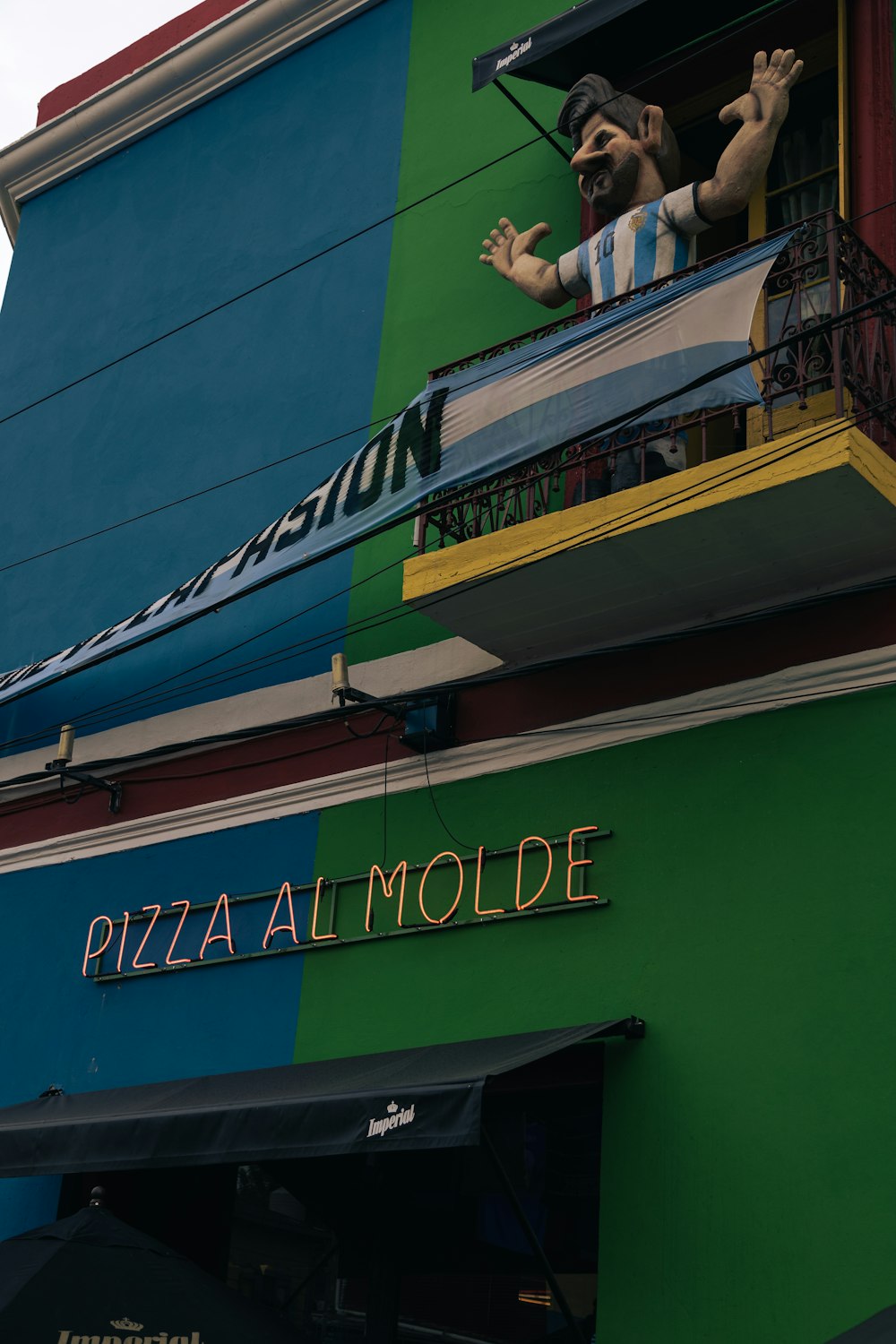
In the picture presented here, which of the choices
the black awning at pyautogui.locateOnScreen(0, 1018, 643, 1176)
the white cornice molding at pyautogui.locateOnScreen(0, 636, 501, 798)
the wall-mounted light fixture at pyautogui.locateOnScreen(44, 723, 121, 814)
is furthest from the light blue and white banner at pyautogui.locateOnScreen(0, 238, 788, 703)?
the black awning at pyautogui.locateOnScreen(0, 1018, 643, 1176)

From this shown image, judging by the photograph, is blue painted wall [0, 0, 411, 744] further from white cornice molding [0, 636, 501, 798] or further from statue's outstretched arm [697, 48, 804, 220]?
statue's outstretched arm [697, 48, 804, 220]

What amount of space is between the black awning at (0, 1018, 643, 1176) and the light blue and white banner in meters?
2.75

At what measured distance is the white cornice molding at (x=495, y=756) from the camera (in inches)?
295

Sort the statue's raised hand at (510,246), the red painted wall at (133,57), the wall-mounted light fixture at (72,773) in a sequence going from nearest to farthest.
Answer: the statue's raised hand at (510,246)
the wall-mounted light fixture at (72,773)
the red painted wall at (133,57)

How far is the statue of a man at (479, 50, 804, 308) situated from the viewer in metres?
8.38

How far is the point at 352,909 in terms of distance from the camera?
888 centimetres

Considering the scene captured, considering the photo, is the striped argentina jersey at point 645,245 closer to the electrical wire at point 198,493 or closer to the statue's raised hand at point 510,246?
the statue's raised hand at point 510,246

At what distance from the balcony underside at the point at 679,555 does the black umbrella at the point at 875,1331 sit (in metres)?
3.41

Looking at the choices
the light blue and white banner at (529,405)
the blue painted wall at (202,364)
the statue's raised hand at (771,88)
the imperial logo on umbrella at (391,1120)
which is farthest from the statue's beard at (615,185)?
the imperial logo on umbrella at (391,1120)

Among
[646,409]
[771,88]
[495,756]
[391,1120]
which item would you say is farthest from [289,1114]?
[771,88]

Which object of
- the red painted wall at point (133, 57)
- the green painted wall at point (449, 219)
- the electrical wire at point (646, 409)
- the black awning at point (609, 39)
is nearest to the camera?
the electrical wire at point (646, 409)

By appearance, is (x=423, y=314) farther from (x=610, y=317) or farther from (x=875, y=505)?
(x=875, y=505)

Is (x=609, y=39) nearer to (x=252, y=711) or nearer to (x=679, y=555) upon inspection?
(x=679, y=555)

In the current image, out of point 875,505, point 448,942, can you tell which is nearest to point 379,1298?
point 448,942
